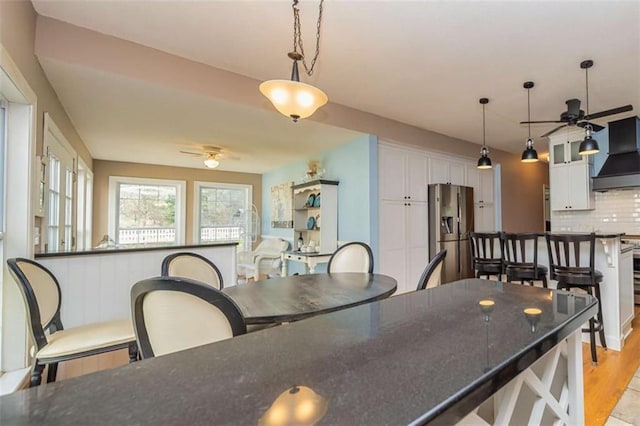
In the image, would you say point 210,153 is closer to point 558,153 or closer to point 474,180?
point 474,180

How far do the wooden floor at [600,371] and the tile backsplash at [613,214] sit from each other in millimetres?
2582

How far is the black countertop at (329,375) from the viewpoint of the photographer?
1.46ft

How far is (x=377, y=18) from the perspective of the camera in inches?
85.5

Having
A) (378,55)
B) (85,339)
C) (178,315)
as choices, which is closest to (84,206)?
(85,339)

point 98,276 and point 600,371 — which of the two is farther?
point 98,276

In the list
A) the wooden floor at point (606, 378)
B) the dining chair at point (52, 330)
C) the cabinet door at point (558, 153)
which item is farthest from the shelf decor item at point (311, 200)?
the cabinet door at point (558, 153)

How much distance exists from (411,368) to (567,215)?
6.15 metres

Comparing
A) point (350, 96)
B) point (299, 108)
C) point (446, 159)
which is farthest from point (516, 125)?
point (299, 108)

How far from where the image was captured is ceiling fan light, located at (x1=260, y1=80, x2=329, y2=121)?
1808 millimetres

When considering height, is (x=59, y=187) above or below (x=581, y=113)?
below

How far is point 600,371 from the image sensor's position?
2.37 m

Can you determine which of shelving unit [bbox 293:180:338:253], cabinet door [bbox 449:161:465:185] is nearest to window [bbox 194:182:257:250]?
shelving unit [bbox 293:180:338:253]

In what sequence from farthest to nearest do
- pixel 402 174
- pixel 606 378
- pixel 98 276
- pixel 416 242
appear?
1. pixel 416 242
2. pixel 402 174
3. pixel 98 276
4. pixel 606 378

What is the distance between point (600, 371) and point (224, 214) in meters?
6.32
